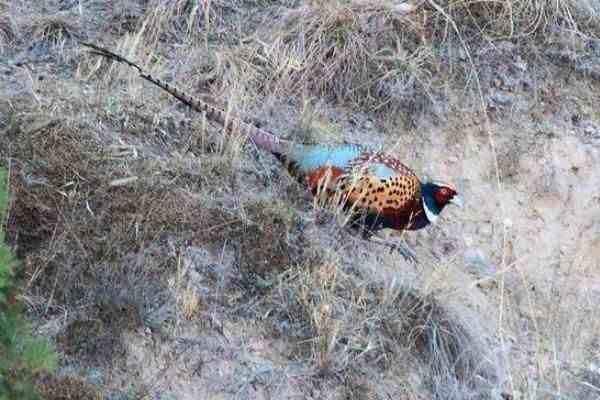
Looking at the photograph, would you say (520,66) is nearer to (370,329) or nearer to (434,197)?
(434,197)

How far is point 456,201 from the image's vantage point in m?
4.93

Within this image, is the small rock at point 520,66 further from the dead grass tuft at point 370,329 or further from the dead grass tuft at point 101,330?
the dead grass tuft at point 101,330

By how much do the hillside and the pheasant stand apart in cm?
11

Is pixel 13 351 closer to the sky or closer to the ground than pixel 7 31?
closer to the sky

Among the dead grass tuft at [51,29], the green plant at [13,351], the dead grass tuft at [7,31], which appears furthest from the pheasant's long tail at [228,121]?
the green plant at [13,351]

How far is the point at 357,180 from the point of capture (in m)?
4.59

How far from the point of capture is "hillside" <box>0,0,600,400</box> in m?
3.88

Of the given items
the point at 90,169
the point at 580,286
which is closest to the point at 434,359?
the point at 580,286

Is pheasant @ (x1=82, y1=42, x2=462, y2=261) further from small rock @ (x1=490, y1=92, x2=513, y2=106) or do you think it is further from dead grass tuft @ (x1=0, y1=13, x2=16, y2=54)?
small rock @ (x1=490, y1=92, x2=513, y2=106)

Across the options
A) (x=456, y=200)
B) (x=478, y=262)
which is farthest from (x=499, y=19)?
(x=478, y=262)

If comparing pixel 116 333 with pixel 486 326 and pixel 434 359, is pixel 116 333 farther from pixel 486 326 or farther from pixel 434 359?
pixel 486 326

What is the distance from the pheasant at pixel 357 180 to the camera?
4.63 metres

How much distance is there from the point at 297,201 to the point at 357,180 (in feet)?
1.14

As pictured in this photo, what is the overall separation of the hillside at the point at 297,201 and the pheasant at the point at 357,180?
109 mm
